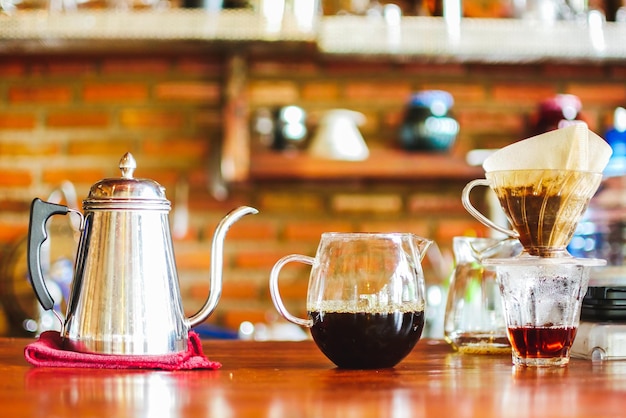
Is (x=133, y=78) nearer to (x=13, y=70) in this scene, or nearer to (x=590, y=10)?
(x=13, y=70)

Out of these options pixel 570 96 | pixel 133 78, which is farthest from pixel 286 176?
pixel 570 96

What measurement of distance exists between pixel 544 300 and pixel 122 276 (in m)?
0.43

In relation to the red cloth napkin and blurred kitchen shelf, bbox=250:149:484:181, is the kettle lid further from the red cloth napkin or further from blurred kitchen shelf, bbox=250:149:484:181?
blurred kitchen shelf, bbox=250:149:484:181

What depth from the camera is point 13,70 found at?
2496 mm

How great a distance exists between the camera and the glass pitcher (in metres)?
1.04

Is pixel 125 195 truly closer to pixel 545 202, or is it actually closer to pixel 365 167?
pixel 545 202

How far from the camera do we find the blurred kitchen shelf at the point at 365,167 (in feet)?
7.68

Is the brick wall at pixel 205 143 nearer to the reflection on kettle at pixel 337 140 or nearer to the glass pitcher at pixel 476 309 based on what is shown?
the reflection on kettle at pixel 337 140

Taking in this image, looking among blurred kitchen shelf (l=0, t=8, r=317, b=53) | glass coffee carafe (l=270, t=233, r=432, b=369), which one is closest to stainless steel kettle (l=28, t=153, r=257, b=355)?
glass coffee carafe (l=270, t=233, r=432, b=369)

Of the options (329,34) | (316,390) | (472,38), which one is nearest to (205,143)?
(329,34)

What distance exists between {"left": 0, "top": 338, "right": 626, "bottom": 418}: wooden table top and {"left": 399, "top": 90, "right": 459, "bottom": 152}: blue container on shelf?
1485 mm

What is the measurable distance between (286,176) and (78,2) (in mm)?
726

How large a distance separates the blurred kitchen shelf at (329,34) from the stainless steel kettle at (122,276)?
4.36 ft

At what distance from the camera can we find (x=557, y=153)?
87 cm
